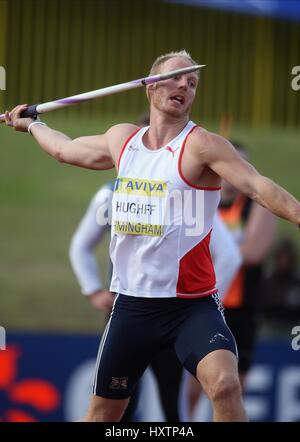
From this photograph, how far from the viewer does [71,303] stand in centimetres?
1220

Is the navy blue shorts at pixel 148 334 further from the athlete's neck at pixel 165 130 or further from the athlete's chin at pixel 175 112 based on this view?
the athlete's chin at pixel 175 112

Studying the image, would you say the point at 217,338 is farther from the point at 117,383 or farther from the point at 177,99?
the point at 177,99

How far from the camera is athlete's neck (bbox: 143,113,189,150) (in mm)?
6531

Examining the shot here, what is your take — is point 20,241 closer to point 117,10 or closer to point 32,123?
point 117,10

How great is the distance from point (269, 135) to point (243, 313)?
4.47 metres

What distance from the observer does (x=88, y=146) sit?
683cm

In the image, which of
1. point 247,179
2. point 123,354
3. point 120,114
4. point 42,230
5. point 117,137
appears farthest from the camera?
point 120,114

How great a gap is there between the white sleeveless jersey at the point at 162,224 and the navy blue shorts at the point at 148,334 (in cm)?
7

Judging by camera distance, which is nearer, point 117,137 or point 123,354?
point 123,354

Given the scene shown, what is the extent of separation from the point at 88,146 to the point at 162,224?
2.47ft

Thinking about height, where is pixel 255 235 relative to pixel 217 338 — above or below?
above

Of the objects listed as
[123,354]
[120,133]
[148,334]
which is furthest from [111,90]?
[123,354]
